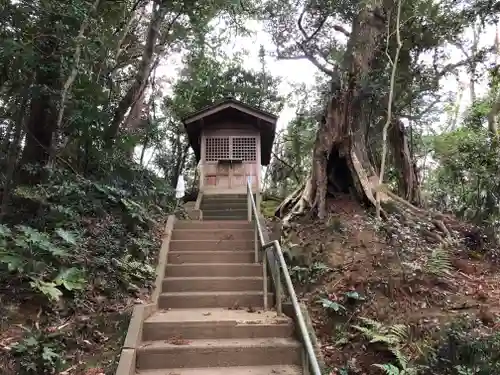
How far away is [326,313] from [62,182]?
489 centimetres

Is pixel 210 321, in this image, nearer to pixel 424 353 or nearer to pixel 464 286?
pixel 424 353

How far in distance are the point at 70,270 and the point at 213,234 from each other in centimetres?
335

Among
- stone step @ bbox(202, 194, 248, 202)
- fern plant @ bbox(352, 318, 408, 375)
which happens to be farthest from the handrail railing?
stone step @ bbox(202, 194, 248, 202)

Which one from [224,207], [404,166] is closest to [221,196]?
[224,207]

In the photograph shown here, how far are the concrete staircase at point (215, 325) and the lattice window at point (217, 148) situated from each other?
7.44m

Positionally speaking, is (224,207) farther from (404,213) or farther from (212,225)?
(404,213)

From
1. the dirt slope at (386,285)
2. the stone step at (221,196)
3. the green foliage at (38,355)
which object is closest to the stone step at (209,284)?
the dirt slope at (386,285)

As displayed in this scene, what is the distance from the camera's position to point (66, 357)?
403 cm

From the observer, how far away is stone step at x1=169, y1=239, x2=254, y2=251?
724cm

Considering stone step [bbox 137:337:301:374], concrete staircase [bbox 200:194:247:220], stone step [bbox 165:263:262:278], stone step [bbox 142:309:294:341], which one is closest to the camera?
stone step [bbox 137:337:301:374]

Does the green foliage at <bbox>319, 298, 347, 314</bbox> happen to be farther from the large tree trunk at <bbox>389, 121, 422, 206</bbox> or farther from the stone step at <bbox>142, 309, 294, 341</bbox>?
the large tree trunk at <bbox>389, 121, 422, 206</bbox>

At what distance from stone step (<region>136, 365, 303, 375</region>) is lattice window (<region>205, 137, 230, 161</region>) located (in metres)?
10.5

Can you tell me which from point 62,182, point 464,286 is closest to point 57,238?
point 62,182

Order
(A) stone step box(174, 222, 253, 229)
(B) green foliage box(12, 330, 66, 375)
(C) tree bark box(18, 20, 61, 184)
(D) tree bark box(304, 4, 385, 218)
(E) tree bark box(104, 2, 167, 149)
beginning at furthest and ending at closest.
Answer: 1. (D) tree bark box(304, 4, 385, 218)
2. (E) tree bark box(104, 2, 167, 149)
3. (A) stone step box(174, 222, 253, 229)
4. (C) tree bark box(18, 20, 61, 184)
5. (B) green foliage box(12, 330, 66, 375)
